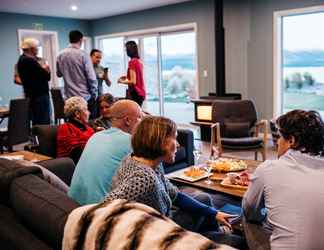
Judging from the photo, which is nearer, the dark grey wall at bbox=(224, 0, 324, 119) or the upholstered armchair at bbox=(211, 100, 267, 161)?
the upholstered armchair at bbox=(211, 100, 267, 161)

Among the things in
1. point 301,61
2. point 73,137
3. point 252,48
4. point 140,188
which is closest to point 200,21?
point 252,48

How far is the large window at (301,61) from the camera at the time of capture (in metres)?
6.11

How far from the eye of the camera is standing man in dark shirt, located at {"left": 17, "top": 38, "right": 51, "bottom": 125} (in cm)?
469

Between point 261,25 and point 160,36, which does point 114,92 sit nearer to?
point 160,36

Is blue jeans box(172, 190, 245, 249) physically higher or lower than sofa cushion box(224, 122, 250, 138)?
lower

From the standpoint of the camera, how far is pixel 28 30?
870 centimetres

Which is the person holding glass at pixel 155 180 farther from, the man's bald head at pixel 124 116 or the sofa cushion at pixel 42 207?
the man's bald head at pixel 124 116

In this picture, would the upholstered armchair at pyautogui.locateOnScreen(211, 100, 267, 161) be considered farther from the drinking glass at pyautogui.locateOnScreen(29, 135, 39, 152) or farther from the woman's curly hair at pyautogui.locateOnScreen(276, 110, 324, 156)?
the woman's curly hair at pyautogui.locateOnScreen(276, 110, 324, 156)

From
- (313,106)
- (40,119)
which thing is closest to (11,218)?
(40,119)

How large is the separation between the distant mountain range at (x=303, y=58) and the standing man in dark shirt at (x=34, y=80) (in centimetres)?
394

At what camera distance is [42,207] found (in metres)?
1.41

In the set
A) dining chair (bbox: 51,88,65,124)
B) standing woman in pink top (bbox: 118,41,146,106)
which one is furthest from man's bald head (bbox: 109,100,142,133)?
dining chair (bbox: 51,88,65,124)

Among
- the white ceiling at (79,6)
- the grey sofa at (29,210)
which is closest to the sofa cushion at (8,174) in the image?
the grey sofa at (29,210)

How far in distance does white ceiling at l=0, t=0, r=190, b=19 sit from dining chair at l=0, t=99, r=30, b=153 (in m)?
→ 3.14
